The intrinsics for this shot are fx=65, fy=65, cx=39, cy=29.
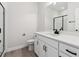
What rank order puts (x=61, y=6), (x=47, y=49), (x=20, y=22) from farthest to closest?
(x=20, y=22)
(x=61, y=6)
(x=47, y=49)

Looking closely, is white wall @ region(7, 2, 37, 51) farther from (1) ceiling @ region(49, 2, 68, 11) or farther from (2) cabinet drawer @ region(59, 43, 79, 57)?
(2) cabinet drawer @ region(59, 43, 79, 57)

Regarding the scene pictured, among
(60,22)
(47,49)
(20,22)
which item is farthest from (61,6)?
(20,22)

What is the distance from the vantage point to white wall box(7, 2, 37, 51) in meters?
2.54

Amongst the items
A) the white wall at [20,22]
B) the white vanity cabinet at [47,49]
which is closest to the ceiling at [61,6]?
the white vanity cabinet at [47,49]

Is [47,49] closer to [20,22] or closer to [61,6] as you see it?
[61,6]

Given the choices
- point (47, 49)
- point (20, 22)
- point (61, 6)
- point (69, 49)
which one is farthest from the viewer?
Result: point (20, 22)

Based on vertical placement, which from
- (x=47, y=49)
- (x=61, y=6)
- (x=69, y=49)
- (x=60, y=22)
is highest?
(x=61, y=6)

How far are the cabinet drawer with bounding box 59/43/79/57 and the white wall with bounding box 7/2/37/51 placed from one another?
2116 millimetres

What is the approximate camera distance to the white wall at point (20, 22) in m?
2.54

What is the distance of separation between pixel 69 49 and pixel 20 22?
2.39 meters

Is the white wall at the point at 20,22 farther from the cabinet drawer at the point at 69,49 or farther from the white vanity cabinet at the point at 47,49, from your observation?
the cabinet drawer at the point at 69,49

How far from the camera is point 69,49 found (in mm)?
871

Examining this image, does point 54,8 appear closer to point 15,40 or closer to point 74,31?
point 74,31

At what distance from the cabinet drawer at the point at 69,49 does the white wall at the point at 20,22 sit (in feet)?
6.94
